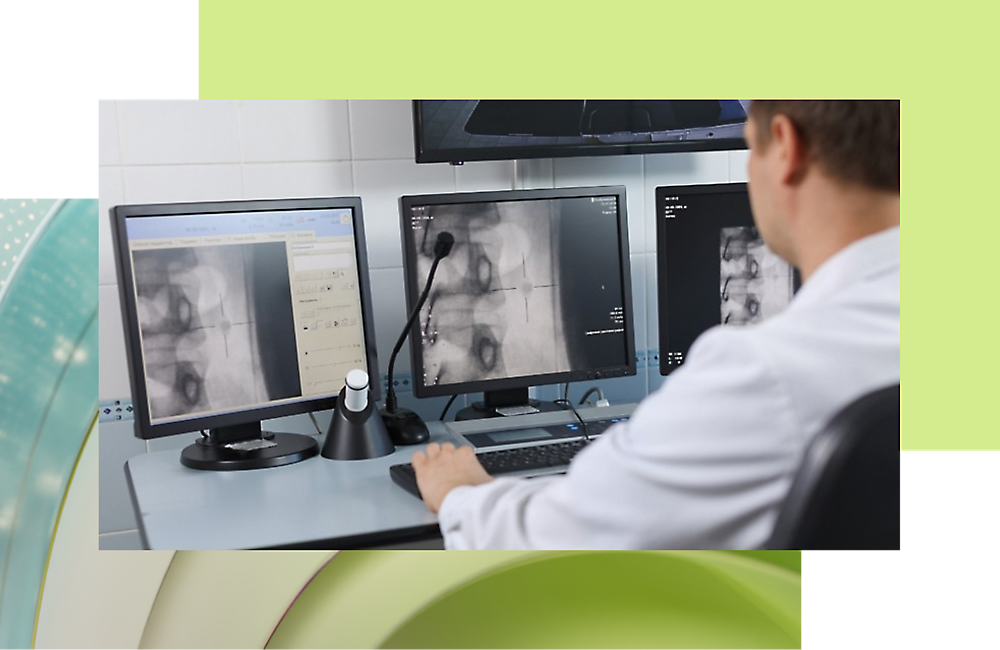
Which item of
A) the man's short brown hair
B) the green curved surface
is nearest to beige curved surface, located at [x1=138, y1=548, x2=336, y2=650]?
the green curved surface

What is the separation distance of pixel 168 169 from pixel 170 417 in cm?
44

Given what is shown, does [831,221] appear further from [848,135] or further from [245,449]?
[245,449]

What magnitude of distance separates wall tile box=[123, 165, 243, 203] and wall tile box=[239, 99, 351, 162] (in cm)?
6

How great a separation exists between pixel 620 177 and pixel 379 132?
19.0 inches

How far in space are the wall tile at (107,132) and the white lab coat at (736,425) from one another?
0.94 metres

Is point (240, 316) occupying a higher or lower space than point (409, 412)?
higher

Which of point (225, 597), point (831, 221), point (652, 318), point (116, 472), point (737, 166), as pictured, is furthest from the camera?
point (652, 318)

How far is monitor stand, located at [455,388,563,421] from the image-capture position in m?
2.00

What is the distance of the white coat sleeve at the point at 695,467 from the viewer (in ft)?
4.06

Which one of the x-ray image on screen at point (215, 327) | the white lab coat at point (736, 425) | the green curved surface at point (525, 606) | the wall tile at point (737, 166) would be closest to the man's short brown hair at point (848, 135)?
the white lab coat at point (736, 425)

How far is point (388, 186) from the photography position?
206 centimetres

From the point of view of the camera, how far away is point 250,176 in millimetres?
1926

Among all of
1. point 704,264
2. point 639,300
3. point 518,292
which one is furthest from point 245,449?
point 704,264

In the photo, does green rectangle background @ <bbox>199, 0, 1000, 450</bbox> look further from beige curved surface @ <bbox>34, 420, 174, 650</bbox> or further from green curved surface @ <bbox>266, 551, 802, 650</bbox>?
beige curved surface @ <bbox>34, 420, 174, 650</bbox>
